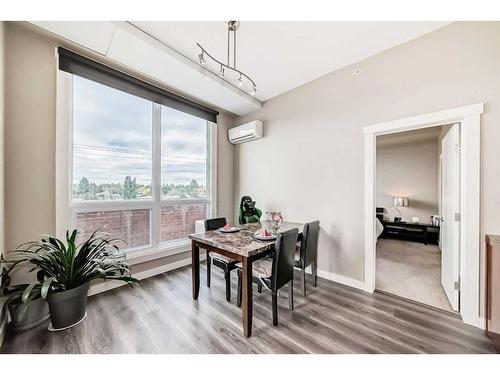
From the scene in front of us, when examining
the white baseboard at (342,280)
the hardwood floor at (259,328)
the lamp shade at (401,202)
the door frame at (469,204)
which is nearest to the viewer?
the hardwood floor at (259,328)

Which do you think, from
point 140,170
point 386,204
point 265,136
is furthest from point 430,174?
point 140,170

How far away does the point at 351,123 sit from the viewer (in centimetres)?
248

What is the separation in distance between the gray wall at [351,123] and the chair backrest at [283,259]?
1.08m

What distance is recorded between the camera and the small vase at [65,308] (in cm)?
167

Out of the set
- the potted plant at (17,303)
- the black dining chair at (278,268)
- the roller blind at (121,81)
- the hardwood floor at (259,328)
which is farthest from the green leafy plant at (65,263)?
the roller blind at (121,81)

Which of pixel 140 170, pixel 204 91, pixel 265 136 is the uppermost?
pixel 204 91

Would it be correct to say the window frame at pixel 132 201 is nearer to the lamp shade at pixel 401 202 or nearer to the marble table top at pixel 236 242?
the marble table top at pixel 236 242

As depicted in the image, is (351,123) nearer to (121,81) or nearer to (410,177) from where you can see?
(121,81)

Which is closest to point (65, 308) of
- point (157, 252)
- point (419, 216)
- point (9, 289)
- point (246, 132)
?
point (9, 289)

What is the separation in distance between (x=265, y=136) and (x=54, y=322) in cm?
336

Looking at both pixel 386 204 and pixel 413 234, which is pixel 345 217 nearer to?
pixel 413 234

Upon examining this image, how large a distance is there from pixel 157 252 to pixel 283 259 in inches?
78.4

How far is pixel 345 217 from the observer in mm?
2533

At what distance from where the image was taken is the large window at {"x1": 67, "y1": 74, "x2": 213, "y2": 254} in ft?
7.46
